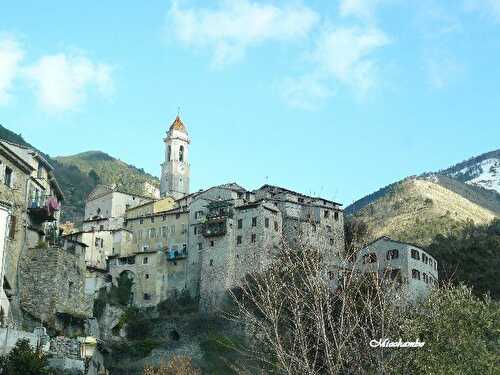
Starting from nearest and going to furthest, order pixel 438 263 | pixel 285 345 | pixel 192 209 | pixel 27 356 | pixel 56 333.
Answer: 1. pixel 285 345
2. pixel 27 356
3. pixel 56 333
4. pixel 438 263
5. pixel 192 209

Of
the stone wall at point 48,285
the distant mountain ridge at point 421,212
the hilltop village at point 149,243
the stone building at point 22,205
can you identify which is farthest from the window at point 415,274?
the distant mountain ridge at point 421,212

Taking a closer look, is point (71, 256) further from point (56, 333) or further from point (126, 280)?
point (126, 280)

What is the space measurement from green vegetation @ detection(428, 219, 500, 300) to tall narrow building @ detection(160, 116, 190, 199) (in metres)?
40.5

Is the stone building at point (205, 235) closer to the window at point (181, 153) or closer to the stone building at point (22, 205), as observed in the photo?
the window at point (181, 153)

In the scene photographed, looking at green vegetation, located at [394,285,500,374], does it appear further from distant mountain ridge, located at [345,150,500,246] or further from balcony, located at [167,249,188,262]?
distant mountain ridge, located at [345,150,500,246]

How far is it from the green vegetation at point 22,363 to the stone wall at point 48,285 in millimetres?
15558

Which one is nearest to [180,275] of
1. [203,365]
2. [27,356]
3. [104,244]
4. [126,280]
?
[126,280]

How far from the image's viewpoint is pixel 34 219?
53062mm

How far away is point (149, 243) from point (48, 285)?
43.8 metres

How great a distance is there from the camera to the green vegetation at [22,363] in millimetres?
32219

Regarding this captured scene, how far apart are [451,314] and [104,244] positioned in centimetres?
7269

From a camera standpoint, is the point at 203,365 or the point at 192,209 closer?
the point at 203,365

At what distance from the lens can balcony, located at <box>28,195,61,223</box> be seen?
52.3m

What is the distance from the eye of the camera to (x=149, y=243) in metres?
93.8
